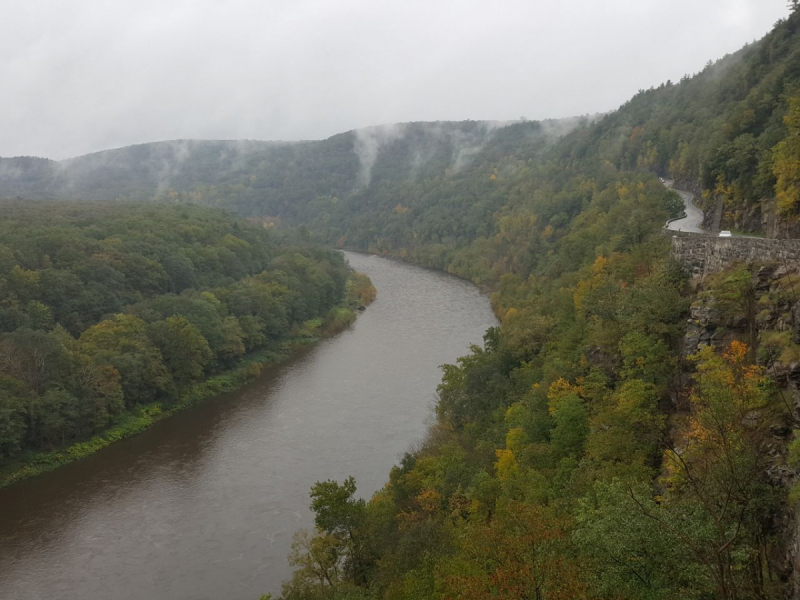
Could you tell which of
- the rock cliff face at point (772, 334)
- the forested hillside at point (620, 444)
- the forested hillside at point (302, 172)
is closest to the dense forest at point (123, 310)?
the forested hillside at point (620, 444)

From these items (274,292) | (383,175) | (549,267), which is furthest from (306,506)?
(383,175)

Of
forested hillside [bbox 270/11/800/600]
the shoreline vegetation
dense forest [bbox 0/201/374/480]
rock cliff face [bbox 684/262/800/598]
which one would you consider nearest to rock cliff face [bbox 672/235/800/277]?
rock cliff face [bbox 684/262/800/598]

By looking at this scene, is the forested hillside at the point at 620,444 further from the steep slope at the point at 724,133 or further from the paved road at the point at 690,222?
the paved road at the point at 690,222

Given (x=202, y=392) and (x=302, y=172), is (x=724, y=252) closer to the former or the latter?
(x=202, y=392)

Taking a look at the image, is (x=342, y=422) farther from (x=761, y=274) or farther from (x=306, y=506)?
(x=761, y=274)

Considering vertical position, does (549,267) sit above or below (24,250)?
below

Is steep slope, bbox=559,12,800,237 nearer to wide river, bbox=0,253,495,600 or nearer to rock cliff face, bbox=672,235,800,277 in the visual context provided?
rock cliff face, bbox=672,235,800,277
